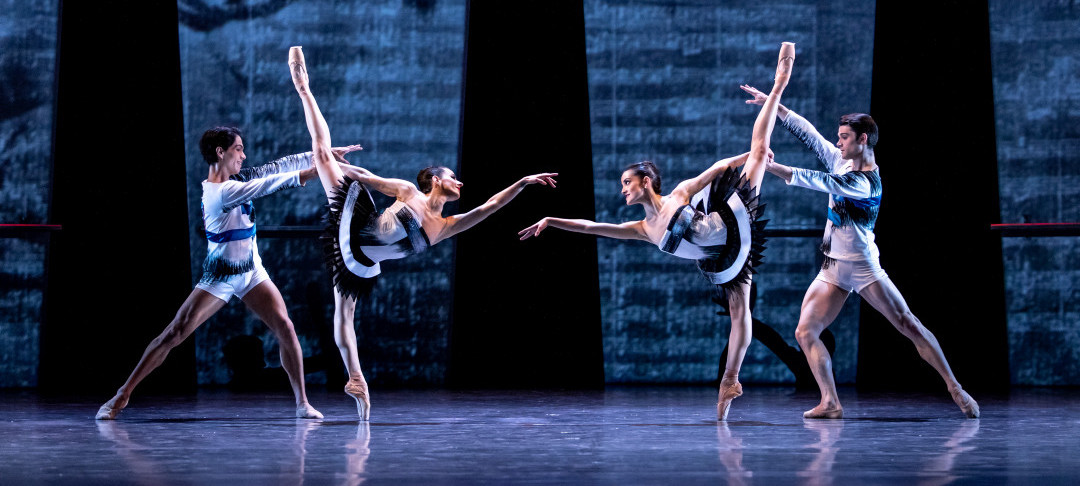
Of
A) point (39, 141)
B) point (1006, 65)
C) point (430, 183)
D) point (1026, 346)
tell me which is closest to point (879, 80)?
point (1006, 65)

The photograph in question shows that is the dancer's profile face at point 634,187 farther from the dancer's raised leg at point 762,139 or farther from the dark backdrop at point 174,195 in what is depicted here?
the dark backdrop at point 174,195

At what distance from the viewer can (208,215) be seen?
4.89 metres

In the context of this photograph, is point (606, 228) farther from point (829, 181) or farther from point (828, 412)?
point (828, 412)

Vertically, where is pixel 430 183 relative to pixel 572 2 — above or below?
below

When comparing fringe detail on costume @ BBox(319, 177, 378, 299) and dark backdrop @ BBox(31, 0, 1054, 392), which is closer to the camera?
fringe detail on costume @ BBox(319, 177, 378, 299)

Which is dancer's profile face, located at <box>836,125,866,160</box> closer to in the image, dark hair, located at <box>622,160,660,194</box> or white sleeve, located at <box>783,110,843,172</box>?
white sleeve, located at <box>783,110,843,172</box>

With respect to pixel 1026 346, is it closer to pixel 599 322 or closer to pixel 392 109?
pixel 599 322

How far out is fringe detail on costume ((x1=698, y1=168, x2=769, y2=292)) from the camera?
4730 millimetres

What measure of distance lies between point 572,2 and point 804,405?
2968 millimetres

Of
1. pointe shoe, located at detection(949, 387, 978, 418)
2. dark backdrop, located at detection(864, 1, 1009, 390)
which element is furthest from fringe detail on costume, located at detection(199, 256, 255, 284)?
dark backdrop, located at detection(864, 1, 1009, 390)

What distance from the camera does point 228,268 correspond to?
4.82m

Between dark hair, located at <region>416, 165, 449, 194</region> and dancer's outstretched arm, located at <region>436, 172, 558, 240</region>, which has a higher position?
dark hair, located at <region>416, 165, 449, 194</region>

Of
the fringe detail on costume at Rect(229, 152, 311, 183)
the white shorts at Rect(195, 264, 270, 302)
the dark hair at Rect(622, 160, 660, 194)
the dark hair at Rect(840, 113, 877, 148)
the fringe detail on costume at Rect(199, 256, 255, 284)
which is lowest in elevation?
the white shorts at Rect(195, 264, 270, 302)

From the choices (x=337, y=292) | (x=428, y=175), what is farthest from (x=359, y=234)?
(x=428, y=175)
